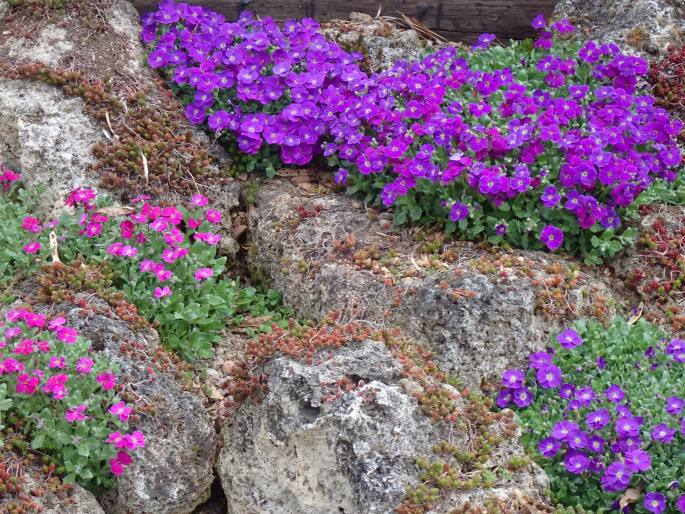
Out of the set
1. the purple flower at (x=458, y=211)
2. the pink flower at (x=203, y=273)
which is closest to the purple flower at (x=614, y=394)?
the purple flower at (x=458, y=211)

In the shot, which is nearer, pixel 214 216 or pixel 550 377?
pixel 550 377

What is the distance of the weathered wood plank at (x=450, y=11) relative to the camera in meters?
6.25

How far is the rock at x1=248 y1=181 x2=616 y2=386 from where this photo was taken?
435 centimetres

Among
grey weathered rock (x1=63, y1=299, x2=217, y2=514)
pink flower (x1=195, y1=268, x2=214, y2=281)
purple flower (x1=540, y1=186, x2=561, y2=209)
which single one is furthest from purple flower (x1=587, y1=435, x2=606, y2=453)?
pink flower (x1=195, y1=268, x2=214, y2=281)

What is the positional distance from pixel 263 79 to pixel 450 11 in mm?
1655

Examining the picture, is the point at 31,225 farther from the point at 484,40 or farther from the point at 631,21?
the point at 631,21

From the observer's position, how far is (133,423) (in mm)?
3826

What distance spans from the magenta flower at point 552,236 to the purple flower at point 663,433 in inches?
45.3

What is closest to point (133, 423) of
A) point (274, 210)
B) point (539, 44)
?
point (274, 210)

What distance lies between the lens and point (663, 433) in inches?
149

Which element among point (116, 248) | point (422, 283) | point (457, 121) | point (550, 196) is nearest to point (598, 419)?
point (422, 283)

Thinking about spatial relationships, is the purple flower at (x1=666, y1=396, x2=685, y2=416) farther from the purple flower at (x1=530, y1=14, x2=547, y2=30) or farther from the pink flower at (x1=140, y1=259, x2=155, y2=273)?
the purple flower at (x1=530, y1=14, x2=547, y2=30)

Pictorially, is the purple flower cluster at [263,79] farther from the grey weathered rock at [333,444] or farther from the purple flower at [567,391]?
the purple flower at [567,391]

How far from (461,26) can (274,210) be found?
6.84 ft
